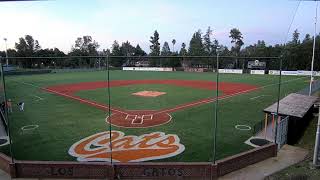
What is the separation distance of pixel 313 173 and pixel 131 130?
34.3 feet

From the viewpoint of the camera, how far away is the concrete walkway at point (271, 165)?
40.0 feet

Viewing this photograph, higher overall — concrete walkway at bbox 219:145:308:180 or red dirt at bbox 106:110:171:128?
red dirt at bbox 106:110:171:128

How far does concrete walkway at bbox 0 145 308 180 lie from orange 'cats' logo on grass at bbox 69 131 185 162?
10.9ft

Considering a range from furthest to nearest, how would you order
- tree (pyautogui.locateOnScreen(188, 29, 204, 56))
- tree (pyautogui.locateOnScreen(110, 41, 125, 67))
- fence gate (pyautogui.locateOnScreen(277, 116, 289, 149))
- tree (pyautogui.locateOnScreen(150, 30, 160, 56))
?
tree (pyautogui.locateOnScreen(150, 30, 160, 56)) → tree (pyautogui.locateOnScreen(188, 29, 204, 56)) → tree (pyautogui.locateOnScreen(110, 41, 125, 67)) → fence gate (pyautogui.locateOnScreen(277, 116, 289, 149))

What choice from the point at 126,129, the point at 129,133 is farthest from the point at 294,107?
the point at 126,129

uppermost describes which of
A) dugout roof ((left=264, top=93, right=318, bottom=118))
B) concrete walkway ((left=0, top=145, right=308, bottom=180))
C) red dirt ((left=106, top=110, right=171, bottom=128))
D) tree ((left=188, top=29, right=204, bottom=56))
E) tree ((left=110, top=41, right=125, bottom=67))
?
tree ((left=188, top=29, right=204, bottom=56))

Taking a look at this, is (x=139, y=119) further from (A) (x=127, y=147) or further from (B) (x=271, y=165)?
(B) (x=271, y=165)

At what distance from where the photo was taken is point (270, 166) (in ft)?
43.7

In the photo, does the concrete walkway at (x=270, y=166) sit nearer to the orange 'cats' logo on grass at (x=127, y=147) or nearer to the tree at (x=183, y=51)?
the orange 'cats' logo on grass at (x=127, y=147)

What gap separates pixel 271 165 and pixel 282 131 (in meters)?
3.12

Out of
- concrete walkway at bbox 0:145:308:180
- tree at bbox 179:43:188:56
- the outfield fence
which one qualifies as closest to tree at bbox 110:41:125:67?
the outfield fence

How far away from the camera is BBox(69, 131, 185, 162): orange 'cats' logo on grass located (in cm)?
1418

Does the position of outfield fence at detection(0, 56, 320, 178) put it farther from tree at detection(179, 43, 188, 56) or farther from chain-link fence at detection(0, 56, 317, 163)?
tree at detection(179, 43, 188, 56)

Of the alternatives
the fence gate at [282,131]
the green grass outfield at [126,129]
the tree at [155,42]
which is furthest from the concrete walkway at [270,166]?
the tree at [155,42]
